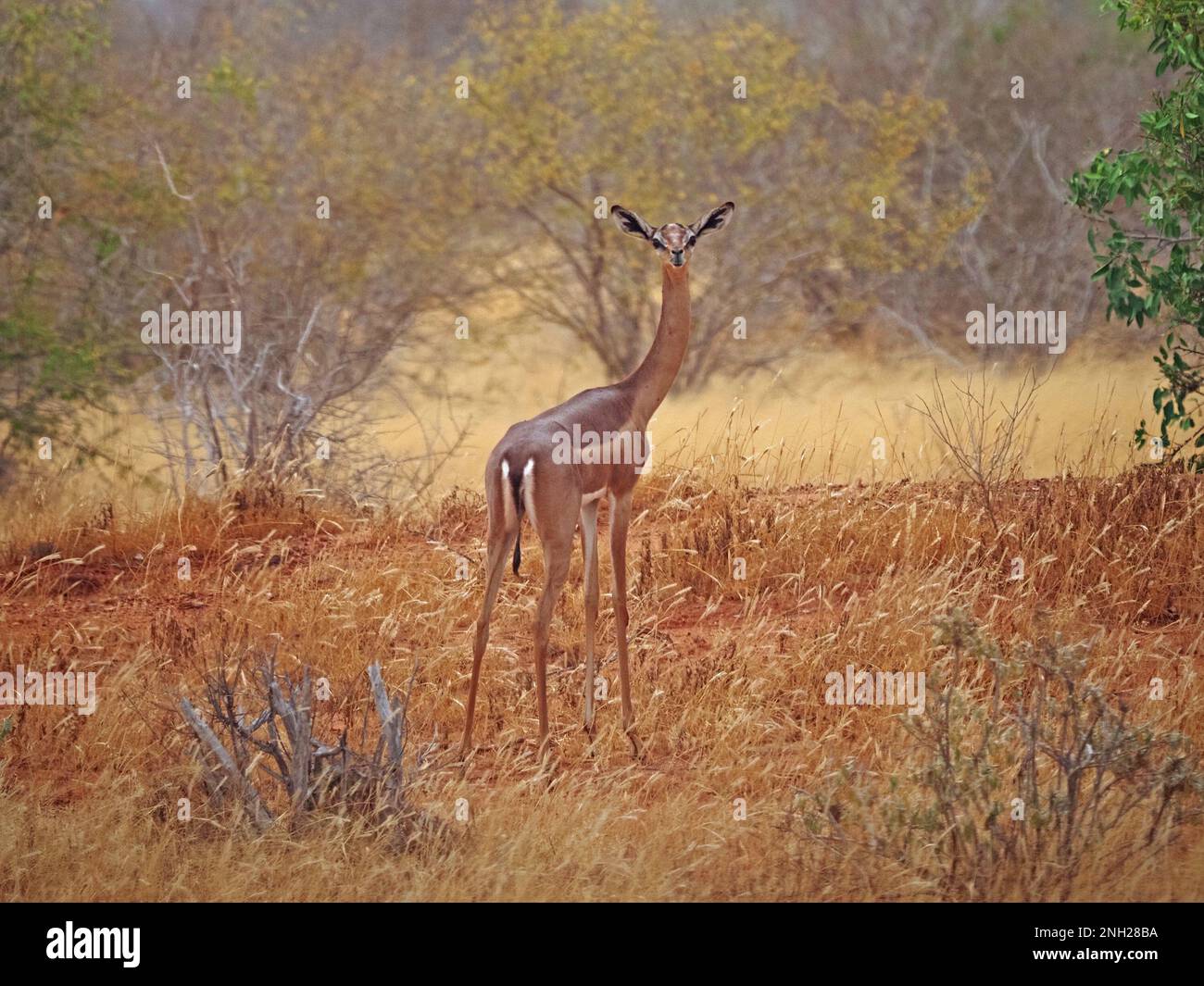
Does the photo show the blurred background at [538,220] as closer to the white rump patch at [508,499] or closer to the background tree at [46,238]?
the background tree at [46,238]

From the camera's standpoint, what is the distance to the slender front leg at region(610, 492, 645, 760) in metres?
6.85

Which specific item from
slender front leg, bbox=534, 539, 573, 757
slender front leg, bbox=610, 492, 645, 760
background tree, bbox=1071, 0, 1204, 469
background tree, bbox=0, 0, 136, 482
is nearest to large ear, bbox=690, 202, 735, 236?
slender front leg, bbox=610, 492, 645, 760

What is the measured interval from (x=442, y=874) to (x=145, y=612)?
372cm

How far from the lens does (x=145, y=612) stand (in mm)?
8648

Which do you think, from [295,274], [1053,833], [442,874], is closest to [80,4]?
[295,274]

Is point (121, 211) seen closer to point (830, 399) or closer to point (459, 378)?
point (459, 378)

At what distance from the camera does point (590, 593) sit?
22.9 ft

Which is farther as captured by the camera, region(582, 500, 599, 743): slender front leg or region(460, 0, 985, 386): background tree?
region(460, 0, 985, 386): background tree

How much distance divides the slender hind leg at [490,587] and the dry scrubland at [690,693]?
0.89 ft

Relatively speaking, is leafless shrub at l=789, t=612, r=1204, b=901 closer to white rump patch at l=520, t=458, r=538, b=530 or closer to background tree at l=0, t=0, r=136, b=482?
white rump patch at l=520, t=458, r=538, b=530

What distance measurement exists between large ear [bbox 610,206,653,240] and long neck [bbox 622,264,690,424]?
A: 0.20 m

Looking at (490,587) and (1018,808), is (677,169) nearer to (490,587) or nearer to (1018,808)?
(490,587)

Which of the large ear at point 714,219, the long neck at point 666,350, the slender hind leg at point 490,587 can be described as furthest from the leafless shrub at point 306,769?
the large ear at point 714,219

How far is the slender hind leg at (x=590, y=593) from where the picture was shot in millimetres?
6891
